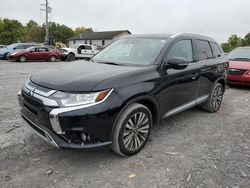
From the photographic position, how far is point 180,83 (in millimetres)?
3965

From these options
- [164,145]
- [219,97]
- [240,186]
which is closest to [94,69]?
[164,145]

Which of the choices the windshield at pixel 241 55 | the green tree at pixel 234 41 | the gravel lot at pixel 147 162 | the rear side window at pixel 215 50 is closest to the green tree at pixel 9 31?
the green tree at pixel 234 41

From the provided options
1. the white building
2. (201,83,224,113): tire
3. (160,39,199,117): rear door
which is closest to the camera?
(160,39,199,117): rear door

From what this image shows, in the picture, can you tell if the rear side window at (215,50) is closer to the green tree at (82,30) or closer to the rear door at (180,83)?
the rear door at (180,83)

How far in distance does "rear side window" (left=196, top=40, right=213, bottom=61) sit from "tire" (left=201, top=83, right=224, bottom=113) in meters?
0.75

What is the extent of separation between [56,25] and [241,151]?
7783cm

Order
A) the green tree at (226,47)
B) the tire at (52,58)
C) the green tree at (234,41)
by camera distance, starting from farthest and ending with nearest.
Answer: the green tree at (234,41) → the green tree at (226,47) → the tire at (52,58)

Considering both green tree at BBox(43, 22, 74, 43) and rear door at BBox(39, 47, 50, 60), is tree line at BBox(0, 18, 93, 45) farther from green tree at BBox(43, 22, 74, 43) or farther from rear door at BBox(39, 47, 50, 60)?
rear door at BBox(39, 47, 50, 60)

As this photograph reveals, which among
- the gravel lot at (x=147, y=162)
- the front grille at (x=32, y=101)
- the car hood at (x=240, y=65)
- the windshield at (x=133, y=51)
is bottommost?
the gravel lot at (x=147, y=162)

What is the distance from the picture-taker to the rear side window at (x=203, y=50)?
468 cm

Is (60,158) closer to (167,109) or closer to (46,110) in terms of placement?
(46,110)

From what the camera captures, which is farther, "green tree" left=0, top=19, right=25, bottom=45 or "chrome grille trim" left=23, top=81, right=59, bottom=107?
"green tree" left=0, top=19, right=25, bottom=45

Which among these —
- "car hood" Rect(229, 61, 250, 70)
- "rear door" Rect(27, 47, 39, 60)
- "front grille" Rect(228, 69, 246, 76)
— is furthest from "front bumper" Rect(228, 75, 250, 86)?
"rear door" Rect(27, 47, 39, 60)

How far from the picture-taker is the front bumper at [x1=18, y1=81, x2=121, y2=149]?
2.69 meters
